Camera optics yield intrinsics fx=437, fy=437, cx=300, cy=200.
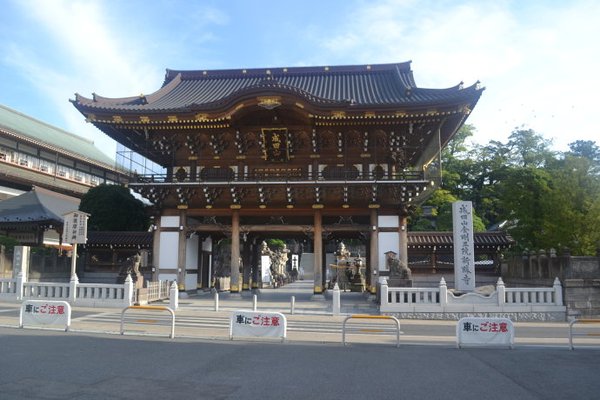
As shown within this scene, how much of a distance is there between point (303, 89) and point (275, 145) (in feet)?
13.7

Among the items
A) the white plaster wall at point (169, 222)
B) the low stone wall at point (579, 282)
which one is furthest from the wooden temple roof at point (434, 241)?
the low stone wall at point (579, 282)

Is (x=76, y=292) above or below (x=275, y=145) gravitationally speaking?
below

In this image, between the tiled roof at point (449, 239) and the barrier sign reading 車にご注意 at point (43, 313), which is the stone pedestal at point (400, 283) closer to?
the tiled roof at point (449, 239)

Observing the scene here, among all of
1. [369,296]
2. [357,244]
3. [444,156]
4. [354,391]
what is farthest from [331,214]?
[357,244]

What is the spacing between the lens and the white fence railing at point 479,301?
17.4 meters

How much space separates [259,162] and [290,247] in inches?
1888

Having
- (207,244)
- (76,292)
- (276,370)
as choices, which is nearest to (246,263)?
(207,244)

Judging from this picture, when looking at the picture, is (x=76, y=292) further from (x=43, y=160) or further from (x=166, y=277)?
(x=43, y=160)

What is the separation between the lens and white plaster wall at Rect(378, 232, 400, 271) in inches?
883

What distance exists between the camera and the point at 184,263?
23578 mm

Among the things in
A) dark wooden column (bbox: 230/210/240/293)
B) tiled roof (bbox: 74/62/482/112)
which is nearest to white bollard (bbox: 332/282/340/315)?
dark wooden column (bbox: 230/210/240/293)

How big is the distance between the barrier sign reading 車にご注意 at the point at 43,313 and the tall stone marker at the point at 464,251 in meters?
14.9

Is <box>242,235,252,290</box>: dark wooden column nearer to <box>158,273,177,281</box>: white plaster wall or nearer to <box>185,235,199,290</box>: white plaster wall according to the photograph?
<box>185,235,199,290</box>: white plaster wall

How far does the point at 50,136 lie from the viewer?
46656 mm
